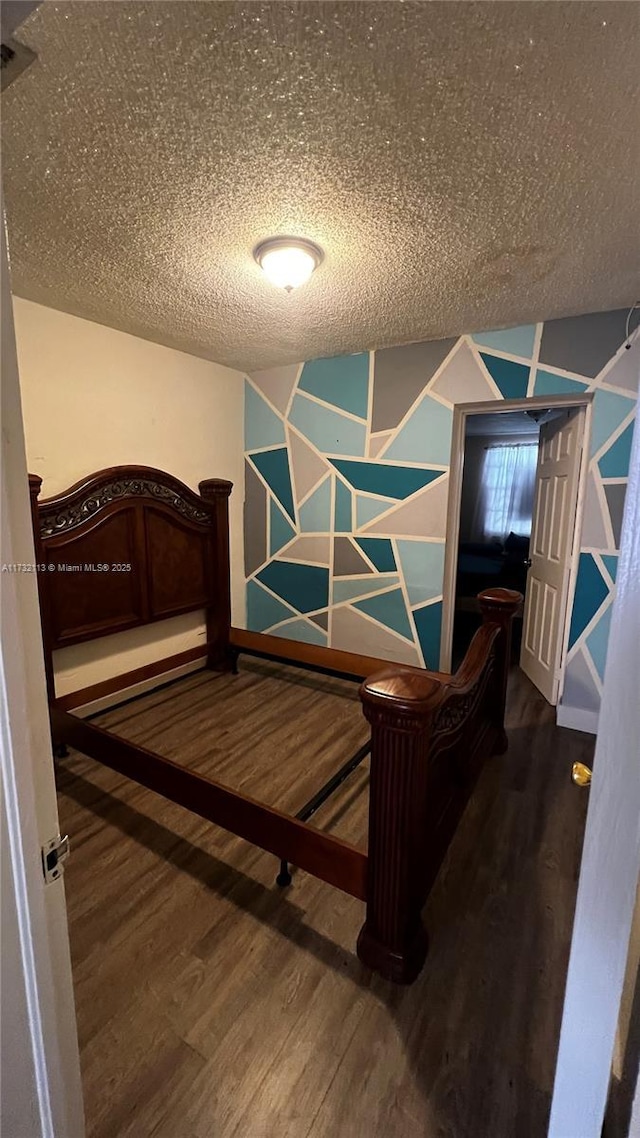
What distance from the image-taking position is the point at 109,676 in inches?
121

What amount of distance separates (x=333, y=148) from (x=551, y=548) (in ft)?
8.72

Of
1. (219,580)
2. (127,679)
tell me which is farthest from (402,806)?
(219,580)

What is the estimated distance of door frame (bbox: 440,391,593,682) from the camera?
8.98 ft

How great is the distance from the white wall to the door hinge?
2.37 metres

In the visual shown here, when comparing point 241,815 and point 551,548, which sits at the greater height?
point 551,548

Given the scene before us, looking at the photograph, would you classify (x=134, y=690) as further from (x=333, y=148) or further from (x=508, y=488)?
(x=508, y=488)

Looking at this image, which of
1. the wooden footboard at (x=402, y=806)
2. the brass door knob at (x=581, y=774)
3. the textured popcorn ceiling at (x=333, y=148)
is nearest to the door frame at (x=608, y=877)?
the brass door knob at (x=581, y=774)

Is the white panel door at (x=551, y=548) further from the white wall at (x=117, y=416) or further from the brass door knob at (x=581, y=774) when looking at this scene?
the white wall at (x=117, y=416)

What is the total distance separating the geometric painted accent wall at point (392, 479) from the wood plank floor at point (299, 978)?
1.30m

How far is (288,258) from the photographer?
1911 mm

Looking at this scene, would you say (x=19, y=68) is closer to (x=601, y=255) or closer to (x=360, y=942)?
(x=601, y=255)

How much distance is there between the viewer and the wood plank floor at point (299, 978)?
1.11m

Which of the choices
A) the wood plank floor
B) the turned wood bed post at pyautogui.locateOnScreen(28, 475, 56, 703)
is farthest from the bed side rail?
the turned wood bed post at pyautogui.locateOnScreen(28, 475, 56, 703)

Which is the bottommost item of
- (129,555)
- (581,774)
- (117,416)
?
(581,774)
